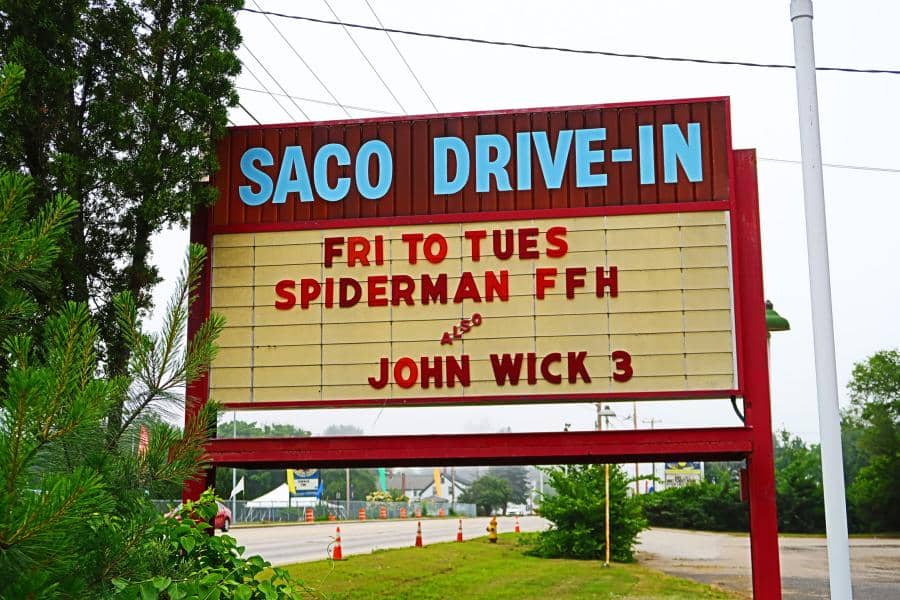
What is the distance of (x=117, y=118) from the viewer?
12.3m

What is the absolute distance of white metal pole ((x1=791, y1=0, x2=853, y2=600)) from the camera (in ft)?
26.0

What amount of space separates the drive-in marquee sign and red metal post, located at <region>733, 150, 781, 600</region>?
0.18 meters

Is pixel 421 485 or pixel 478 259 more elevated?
pixel 478 259

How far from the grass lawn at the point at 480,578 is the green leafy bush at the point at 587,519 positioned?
104 centimetres

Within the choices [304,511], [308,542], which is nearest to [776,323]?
[308,542]

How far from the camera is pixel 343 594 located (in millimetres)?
18141

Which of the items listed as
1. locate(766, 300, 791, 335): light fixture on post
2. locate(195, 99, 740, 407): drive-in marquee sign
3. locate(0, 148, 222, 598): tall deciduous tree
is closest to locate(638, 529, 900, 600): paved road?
locate(766, 300, 791, 335): light fixture on post

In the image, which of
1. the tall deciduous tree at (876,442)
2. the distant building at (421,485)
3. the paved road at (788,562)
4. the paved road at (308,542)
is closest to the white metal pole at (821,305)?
the paved road at (788,562)

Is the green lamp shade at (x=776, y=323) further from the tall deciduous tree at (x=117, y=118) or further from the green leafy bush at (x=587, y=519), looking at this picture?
the green leafy bush at (x=587, y=519)

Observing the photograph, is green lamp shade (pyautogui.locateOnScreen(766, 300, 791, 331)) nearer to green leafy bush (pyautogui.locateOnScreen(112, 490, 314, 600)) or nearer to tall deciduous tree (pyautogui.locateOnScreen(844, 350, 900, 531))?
green leafy bush (pyautogui.locateOnScreen(112, 490, 314, 600))

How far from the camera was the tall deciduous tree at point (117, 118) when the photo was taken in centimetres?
1189

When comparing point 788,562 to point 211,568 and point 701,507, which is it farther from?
point 211,568

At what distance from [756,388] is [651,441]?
127 cm

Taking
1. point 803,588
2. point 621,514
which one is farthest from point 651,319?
point 621,514
